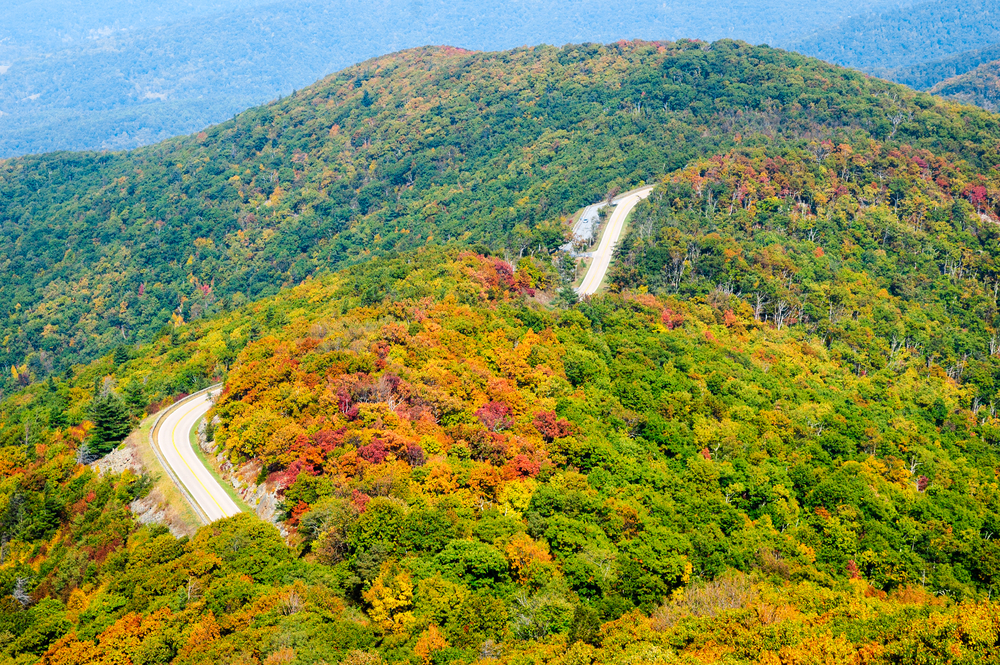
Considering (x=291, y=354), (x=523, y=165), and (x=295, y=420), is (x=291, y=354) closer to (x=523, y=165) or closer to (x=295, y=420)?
(x=295, y=420)

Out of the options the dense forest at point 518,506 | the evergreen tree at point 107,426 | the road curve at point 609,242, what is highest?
the road curve at point 609,242

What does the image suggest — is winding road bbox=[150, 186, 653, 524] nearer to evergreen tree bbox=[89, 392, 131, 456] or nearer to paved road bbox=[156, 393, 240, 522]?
paved road bbox=[156, 393, 240, 522]

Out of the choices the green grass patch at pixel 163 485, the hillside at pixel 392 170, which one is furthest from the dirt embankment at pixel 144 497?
the hillside at pixel 392 170

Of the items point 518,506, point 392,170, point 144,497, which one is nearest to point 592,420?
point 518,506

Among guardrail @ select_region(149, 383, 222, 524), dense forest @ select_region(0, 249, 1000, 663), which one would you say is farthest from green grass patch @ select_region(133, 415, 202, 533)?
dense forest @ select_region(0, 249, 1000, 663)

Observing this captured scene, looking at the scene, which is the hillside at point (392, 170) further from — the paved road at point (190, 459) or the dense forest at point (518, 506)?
the paved road at point (190, 459)

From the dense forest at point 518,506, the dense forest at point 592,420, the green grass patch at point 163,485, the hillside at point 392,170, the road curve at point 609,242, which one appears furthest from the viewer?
the hillside at point 392,170

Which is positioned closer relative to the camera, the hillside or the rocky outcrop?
the rocky outcrop

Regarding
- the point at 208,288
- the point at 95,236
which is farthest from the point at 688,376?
the point at 95,236
